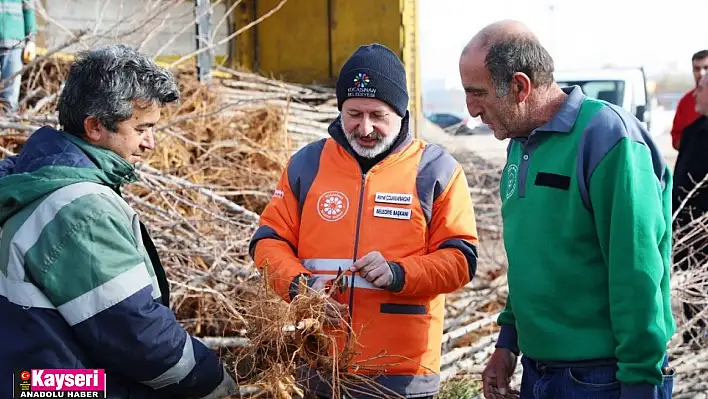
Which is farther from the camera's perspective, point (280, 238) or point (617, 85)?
point (617, 85)

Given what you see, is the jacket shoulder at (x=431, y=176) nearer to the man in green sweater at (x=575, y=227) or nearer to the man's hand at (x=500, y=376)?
the man in green sweater at (x=575, y=227)

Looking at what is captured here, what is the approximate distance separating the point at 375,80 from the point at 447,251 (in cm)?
67

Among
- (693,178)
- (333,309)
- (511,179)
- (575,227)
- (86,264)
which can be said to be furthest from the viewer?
(693,178)

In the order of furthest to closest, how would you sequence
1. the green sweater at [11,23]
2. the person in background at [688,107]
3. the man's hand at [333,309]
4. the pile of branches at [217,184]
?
1. the person in background at [688,107]
2. the green sweater at [11,23]
3. the pile of branches at [217,184]
4. the man's hand at [333,309]

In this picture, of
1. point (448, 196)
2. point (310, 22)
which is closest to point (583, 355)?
point (448, 196)

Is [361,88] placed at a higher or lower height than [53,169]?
higher

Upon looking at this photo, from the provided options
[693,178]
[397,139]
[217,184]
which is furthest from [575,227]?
[217,184]

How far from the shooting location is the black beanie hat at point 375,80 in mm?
3004

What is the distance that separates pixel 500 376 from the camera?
2703mm

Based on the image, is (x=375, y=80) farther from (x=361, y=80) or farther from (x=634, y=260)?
(x=634, y=260)

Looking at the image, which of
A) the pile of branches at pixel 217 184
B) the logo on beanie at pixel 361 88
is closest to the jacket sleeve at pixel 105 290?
the pile of branches at pixel 217 184

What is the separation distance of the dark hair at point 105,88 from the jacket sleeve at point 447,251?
3.41ft

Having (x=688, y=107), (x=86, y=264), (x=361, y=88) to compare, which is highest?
(x=361, y=88)

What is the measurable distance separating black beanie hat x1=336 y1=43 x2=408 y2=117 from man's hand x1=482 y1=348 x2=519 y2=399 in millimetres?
961
